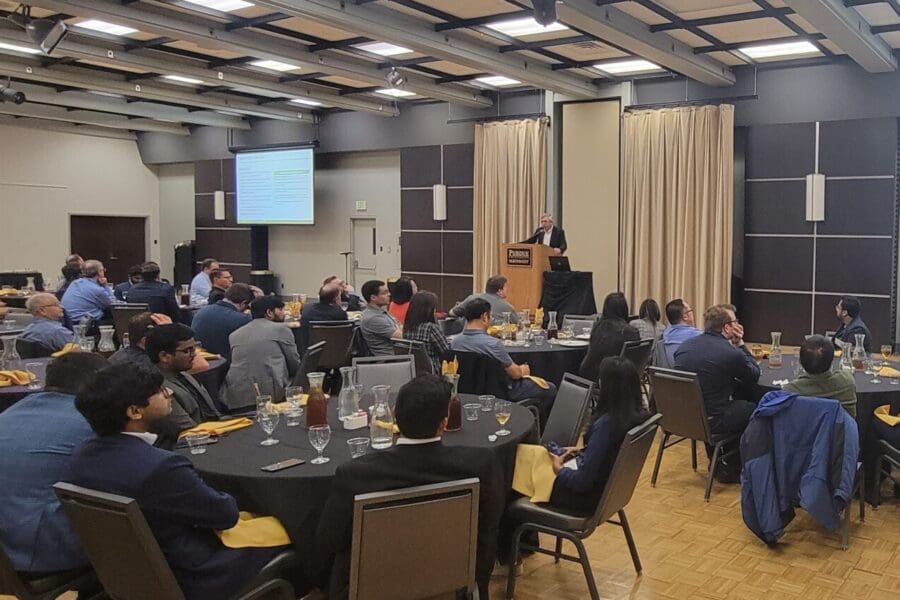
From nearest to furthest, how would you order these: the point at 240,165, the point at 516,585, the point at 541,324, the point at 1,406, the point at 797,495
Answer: the point at 516,585, the point at 797,495, the point at 1,406, the point at 541,324, the point at 240,165

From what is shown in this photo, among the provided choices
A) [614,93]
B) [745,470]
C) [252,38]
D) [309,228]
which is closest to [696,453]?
[745,470]

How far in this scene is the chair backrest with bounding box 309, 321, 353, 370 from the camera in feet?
22.1

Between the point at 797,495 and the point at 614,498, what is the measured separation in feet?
4.45

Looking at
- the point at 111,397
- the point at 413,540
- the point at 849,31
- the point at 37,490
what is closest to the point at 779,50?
the point at 849,31

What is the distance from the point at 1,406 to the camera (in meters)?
4.47

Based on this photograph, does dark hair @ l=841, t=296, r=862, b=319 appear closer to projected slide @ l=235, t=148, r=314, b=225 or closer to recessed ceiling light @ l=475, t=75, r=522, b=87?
recessed ceiling light @ l=475, t=75, r=522, b=87

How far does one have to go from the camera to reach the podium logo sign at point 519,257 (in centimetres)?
998

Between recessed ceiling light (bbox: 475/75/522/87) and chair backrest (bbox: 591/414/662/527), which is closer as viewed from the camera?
chair backrest (bbox: 591/414/662/527)

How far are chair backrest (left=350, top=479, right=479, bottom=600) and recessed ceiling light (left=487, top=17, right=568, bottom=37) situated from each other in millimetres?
6964

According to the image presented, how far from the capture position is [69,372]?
3039 millimetres

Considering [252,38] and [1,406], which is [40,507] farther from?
[252,38]

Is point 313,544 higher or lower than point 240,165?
lower

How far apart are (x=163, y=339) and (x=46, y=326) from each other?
112 inches

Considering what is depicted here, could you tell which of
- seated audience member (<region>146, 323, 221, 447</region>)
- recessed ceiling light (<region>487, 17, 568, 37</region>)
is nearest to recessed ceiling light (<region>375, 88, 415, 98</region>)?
recessed ceiling light (<region>487, 17, 568, 37</region>)
